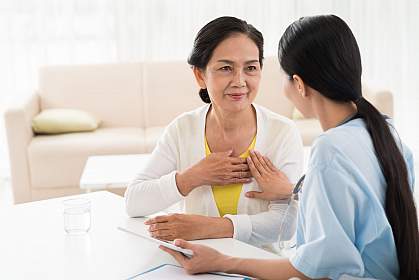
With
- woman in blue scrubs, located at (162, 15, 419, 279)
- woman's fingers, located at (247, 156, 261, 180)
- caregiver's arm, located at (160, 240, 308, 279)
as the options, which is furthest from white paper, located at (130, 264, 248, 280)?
woman's fingers, located at (247, 156, 261, 180)

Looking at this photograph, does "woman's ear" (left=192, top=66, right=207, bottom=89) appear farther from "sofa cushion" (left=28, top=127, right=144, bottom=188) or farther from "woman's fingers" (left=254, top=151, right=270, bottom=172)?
"sofa cushion" (left=28, top=127, right=144, bottom=188)

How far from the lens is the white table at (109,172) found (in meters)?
3.16

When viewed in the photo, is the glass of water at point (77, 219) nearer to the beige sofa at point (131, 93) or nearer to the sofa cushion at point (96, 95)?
the beige sofa at point (131, 93)

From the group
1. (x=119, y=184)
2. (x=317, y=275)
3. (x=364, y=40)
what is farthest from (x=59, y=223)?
(x=364, y=40)

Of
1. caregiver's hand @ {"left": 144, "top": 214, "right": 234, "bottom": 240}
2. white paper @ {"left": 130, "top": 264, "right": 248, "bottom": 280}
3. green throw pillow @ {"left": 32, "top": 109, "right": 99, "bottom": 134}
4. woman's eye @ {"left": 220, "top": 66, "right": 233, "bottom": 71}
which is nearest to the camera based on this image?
white paper @ {"left": 130, "top": 264, "right": 248, "bottom": 280}

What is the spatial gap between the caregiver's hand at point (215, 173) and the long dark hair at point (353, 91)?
0.62 metres

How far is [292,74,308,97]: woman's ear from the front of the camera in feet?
4.58

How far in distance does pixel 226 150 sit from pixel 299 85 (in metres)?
0.69

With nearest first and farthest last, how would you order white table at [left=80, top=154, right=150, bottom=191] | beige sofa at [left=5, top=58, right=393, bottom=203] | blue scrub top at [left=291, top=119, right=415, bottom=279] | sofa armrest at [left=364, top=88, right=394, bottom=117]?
blue scrub top at [left=291, top=119, right=415, bottom=279] < white table at [left=80, top=154, right=150, bottom=191] < sofa armrest at [left=364, top=88, right=394, bottom=117] < beige sofa at [left=5, top=58, right=393, bottom=203]

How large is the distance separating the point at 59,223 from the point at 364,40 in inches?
152

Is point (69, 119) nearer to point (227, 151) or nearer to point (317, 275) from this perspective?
point (227, 151)

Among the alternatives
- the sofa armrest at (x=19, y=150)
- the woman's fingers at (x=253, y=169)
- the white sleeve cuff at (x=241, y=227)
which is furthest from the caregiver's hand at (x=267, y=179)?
the sofa armrest at (x=19, y=150)

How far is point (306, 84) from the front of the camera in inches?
54.7

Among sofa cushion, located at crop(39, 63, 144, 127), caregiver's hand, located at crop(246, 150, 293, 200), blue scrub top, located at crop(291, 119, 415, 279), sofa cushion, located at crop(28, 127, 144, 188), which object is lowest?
sofa cushion, located at crop(28, 127, 144, 188)
